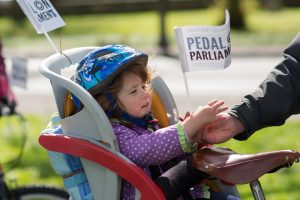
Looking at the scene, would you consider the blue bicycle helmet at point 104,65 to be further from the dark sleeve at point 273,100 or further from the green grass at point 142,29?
the green grass at point 142,29

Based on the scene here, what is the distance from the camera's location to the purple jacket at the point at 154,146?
2.87 m

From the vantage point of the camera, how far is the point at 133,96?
9.76 feet

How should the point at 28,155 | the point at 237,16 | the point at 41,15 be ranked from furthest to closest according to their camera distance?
the point at 237,16, the point at 28,155, the point at 41,15

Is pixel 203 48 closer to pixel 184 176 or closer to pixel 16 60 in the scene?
pixel 184 176

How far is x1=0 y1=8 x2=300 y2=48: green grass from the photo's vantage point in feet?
59.5

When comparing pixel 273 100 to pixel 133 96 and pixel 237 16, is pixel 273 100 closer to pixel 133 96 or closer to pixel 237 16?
pixel 133 96

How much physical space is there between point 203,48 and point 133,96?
1.09 feet

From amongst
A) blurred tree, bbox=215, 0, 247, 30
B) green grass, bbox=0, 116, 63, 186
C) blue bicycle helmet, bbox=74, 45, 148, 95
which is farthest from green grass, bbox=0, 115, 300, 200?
blurred tree, bbox=215, 0, 247, 30

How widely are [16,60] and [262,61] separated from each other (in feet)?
31.6

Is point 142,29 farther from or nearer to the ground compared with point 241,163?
nearer to the ground

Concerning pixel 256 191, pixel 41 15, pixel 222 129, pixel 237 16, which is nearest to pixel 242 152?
pixel 41 15

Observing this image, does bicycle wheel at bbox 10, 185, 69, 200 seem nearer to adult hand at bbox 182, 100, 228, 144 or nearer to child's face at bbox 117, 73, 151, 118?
child's face at bbox 117, 73, 151, 118

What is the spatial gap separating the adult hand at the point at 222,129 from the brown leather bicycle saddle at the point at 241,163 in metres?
0.10

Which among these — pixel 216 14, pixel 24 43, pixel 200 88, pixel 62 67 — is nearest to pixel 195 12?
pixel 216 14
